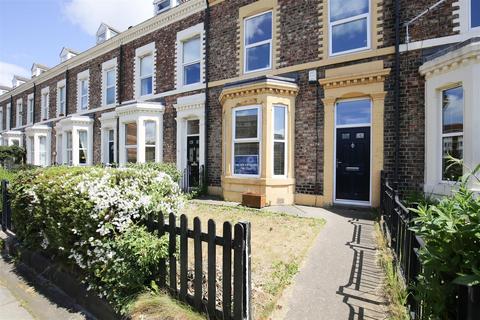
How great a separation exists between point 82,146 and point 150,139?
6.67 m

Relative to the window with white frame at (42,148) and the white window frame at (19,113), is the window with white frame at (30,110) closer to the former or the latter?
the white window frame at (19,113)

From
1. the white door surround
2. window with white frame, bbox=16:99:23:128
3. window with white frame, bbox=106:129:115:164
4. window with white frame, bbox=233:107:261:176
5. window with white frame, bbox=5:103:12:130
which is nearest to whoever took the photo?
window with white frame, bbox=233:107:261:176

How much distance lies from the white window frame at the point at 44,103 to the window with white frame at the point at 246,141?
1780 centimetres

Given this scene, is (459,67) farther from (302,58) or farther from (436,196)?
(302,58)

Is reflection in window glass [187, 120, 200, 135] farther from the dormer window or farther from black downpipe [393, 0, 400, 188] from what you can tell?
black downpipe [393, 0, 400, 188]

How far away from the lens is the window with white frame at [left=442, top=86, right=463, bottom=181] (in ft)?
20.7

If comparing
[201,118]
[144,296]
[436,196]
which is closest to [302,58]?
[201,118]

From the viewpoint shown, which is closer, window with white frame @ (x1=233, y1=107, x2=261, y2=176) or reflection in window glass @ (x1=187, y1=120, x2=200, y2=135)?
window with white frame @ (x1=233, y1=107, x2=261, y2=176)

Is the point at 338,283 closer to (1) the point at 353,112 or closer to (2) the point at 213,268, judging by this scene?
(2) the point at 213,268

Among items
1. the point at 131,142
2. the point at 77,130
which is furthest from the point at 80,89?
the point at 131,142

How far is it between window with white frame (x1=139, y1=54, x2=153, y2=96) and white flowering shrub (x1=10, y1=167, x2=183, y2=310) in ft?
32.9

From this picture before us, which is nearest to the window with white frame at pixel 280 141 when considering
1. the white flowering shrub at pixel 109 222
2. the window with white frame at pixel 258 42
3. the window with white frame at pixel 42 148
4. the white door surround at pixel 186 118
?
the window with white frame at pixel 258 42

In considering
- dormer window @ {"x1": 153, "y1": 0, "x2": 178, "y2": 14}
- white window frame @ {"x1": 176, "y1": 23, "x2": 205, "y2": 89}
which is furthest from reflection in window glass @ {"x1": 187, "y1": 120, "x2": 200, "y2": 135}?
dormer window @ {"x1": 153, "y1": 0, "x2": 178, "y2": 14}

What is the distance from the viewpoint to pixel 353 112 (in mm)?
7938
